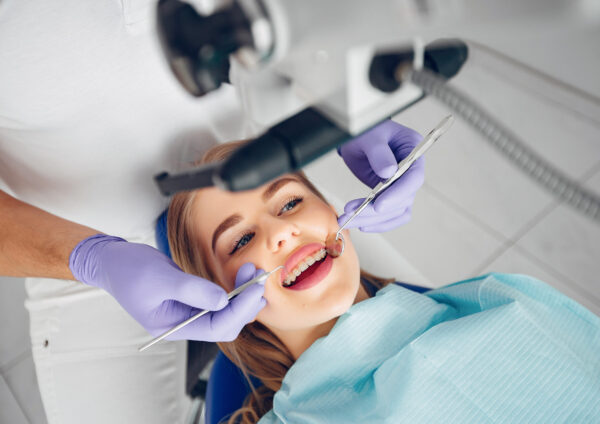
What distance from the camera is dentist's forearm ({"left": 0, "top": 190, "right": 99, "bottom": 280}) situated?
0.98 meters

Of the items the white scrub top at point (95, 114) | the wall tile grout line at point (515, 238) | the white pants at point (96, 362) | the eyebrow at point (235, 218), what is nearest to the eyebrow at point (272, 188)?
the eyebrow at point (235, 218)

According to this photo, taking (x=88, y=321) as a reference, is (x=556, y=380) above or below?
below

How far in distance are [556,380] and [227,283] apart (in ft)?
2.35

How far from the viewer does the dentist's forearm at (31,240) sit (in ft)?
3.21

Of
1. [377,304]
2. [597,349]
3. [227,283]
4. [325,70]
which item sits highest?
[325,70]

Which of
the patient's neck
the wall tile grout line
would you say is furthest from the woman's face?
the wall tile grout line

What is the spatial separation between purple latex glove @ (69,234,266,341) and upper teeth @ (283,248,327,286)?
0.08 metres

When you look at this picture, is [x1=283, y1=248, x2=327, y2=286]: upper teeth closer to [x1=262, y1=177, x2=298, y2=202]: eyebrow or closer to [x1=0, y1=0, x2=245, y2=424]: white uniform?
[x1=262, y1=177, x2=298, y2=202]: eyebrow

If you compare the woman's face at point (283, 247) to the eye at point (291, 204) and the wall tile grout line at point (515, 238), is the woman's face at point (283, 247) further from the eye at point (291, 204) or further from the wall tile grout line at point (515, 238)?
the wall tile grout line at point (515, 238)

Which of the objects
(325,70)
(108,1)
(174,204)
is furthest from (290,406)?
(108,1)

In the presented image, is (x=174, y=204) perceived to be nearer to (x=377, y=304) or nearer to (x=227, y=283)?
(x=227, y=283)

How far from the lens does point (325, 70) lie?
413 mm

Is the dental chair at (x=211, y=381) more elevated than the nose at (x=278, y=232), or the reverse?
the nose at (x=278, y=232)

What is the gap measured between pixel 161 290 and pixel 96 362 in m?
0.44
